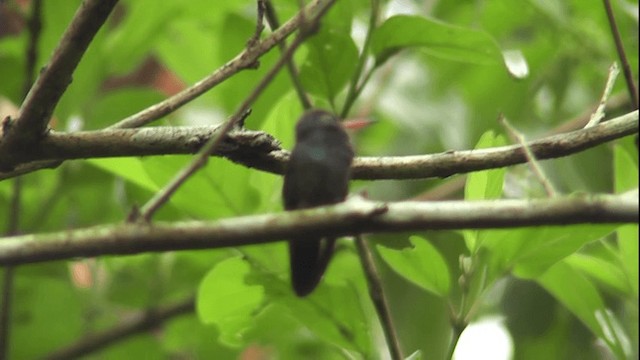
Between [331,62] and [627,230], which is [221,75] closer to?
[331,62]

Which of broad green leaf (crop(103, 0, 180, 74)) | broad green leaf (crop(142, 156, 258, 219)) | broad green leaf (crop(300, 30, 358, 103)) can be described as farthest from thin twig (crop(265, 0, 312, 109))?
broad green leaf (crop(103, 0, 180, 74))

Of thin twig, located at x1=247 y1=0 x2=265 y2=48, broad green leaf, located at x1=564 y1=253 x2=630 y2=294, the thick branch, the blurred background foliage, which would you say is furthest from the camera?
broad green leaf, located at x1=564 y1=253 x2=630 y2=294

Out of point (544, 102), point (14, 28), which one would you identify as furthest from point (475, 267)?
point (14, 28)

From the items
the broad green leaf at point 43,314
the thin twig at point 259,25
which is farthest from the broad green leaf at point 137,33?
the thin twig at point 259,25

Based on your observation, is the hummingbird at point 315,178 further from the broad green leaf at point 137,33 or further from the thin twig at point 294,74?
the broad green leaf at point 137,33

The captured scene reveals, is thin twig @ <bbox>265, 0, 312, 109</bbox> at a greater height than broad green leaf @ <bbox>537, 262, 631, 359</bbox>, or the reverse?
A: thin twig @ <bbox>265, 0, 312, 109</bbox>

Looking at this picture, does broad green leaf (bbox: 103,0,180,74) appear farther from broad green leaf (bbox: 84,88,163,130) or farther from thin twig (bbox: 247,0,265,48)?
thin twig (bbox: 247,0,265,48)
